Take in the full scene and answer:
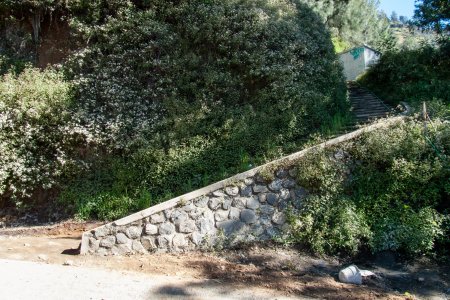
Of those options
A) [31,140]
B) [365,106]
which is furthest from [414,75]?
[31,140]

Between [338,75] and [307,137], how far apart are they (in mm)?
2707

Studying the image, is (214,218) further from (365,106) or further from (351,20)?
(351,20)

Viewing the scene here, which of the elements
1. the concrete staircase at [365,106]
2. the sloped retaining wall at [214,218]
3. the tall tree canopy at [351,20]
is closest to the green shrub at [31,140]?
the sloped retaining wall at [214,218]

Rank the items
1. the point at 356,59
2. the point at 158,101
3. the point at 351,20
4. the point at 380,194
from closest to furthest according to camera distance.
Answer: the point at 380,194 → the point at 158,101 → the point at 356,59 → the point at 351,20

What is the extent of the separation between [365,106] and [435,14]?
461cm

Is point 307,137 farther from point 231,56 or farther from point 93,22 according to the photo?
point 93,22

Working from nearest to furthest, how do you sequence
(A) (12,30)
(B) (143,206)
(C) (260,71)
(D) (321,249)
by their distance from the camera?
(D) (321,249), (B) (143,206), (C) (260,71), (A) (12,30)

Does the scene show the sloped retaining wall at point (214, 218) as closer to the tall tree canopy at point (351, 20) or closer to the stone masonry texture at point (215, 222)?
the stone masonry texture at point (215, 222)

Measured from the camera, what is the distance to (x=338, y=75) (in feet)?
35.6

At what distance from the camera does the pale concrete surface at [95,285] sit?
455 cm

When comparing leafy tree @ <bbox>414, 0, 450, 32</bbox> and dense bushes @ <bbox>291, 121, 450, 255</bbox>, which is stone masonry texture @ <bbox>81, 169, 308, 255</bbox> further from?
leafy tree @ <bbox>414, 0, 450, 32</bbox>

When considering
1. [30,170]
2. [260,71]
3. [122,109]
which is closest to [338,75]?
[260,71]

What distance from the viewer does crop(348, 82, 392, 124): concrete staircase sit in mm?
10705

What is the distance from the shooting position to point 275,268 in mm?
5934
